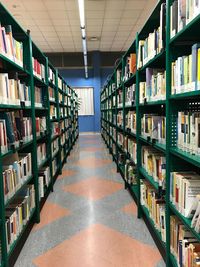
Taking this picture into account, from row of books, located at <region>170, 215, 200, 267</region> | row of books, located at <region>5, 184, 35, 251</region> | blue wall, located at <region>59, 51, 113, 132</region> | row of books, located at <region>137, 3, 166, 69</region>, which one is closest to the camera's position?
row of books, located at <region>170, 215, 200, 267</region>

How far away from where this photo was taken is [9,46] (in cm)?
226

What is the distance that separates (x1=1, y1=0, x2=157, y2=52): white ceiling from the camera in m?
6.68

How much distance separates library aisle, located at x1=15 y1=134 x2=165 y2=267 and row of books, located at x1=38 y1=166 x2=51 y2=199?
0.21 metres

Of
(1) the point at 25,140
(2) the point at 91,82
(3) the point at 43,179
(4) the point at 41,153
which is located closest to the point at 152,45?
(1) the point at 25,140

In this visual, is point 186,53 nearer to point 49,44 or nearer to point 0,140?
point 0,140

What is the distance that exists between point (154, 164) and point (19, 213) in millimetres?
1369

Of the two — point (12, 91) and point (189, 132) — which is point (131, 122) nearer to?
point (12, 91)

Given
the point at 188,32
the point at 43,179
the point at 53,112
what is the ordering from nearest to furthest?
the point at 188,32 < the point at 43,179 < the point at 53,112

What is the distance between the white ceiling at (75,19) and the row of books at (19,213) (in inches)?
210

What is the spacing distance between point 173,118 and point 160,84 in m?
0.49

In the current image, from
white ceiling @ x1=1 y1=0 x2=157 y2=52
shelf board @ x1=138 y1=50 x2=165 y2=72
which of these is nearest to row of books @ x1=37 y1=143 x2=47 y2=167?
shelf board @ x1=138 y1=50 x2=165 y2=72

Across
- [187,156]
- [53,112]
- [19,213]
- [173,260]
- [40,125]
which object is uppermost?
[53,112]

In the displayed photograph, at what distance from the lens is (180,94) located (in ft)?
5.53

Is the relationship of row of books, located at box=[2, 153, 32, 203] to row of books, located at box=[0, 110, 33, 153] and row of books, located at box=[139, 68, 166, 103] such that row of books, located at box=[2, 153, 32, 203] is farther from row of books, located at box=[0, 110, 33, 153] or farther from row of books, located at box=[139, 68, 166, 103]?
row of books, located at box=[139, 68, 166, 103]
